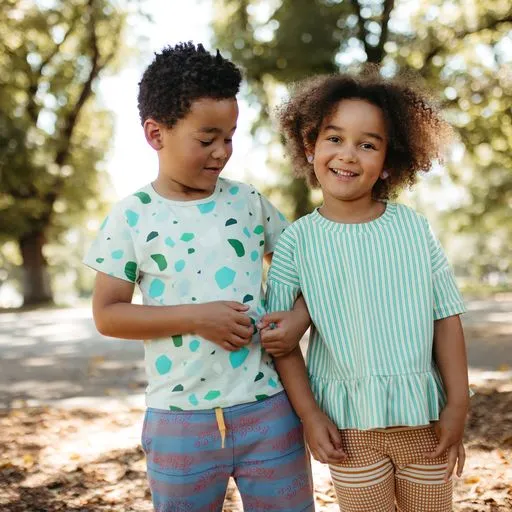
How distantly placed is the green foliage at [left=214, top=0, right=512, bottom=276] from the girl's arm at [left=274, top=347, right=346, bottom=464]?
851 cm

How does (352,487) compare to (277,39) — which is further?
(277,39)

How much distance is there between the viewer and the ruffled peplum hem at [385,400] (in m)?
1.95

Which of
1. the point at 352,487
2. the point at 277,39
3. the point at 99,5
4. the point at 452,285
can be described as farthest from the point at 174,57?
the point at 99,5

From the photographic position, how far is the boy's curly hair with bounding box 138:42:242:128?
2.05 meters

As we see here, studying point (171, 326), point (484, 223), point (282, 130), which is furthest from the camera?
point (484, 223)

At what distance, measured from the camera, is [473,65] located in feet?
45.6

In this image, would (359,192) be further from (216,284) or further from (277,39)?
(277,39)

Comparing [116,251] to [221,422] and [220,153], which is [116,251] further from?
[221,422]

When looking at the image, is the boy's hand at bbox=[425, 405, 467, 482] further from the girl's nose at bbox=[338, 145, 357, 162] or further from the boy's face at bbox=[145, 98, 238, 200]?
the boy's face at bbox=[145, 98, 238, 200]

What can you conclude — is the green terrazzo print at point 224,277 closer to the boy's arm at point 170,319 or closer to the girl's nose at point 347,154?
the boy's arm at point 170,319

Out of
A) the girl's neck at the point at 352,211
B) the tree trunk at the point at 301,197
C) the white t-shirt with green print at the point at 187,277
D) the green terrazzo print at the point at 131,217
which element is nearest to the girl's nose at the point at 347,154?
the girl's neck at the point at 352,211

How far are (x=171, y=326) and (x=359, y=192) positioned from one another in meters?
0.67

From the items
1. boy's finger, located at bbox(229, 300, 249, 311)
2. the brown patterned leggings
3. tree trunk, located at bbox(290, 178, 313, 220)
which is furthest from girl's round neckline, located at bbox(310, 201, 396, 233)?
tree trunk, located at bbox(290, 178, 313, 220)

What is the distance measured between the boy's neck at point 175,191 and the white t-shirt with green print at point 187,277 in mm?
22
